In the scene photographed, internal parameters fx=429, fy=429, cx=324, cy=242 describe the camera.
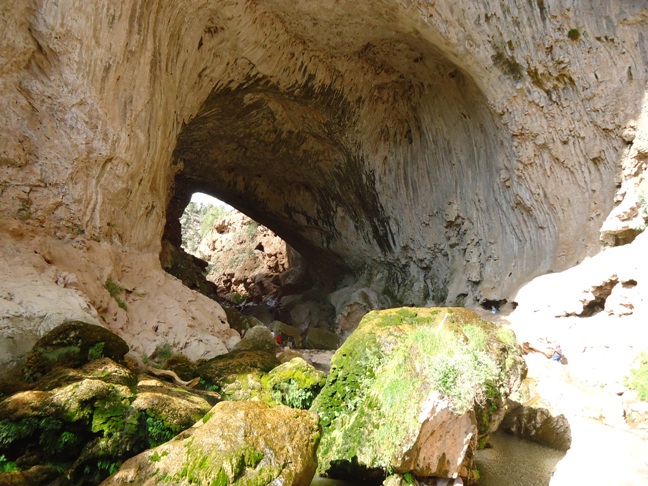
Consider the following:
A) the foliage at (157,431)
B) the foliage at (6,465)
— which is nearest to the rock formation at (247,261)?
the foliage at (157,431)

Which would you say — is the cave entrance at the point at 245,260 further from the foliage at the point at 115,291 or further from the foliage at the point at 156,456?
the foliage at the point at 156,456

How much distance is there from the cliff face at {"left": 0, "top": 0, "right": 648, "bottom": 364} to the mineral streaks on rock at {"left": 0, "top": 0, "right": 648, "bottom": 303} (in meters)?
0.04

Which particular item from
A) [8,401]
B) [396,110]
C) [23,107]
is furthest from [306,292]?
[8,401]

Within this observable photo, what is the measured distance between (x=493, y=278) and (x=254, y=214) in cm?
1255

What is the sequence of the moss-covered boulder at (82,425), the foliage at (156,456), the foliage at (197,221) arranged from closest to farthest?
the foliage at (156,456)
the moss-covered boulder at (82,425)
the foliage at (197,221)

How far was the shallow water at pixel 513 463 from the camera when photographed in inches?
224

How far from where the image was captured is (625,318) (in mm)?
8617

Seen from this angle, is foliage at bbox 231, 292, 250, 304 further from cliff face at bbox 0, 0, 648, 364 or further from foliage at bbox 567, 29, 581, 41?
foliage at bbox 567, 29, 581, 41

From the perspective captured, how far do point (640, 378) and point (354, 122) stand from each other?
12.1 meters

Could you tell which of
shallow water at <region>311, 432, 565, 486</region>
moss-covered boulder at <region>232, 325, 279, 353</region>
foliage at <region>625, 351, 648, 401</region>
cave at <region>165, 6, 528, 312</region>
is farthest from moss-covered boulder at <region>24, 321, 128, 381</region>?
cave at <region>165, 6, 528, 312</region>

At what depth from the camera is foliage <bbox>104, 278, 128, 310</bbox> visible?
8.23 metres

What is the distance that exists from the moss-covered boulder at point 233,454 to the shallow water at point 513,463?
3.43ft

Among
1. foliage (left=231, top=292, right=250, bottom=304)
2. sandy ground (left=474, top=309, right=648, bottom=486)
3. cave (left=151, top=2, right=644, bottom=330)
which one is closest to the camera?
sandy ground (left=474, top=309, right=648, bottom=486)

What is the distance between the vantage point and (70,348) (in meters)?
5.63
